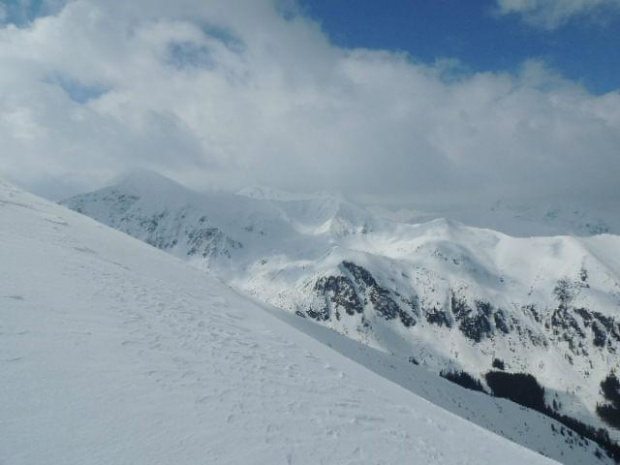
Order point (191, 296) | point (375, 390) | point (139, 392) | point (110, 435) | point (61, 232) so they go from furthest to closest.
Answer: point (61, 232)
point (191, 296)
point (375, 390)
point (139, 392)
point (110, 435)

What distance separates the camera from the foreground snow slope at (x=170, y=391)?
8023 millimetres

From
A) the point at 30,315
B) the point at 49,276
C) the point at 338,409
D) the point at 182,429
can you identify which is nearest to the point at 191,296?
the point at 49,276

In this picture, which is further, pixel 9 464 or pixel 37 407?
pixel 37 407

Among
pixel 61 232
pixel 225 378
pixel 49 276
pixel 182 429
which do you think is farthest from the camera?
pixel 61 232

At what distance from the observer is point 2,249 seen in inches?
693

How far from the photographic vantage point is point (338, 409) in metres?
11.9

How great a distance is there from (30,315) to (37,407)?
4.90 metres

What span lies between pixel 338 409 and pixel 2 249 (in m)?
14.9

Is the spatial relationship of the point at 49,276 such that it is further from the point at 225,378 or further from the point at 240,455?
the point at 240,455

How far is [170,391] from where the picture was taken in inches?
402

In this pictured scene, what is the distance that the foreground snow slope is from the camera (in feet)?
26.3

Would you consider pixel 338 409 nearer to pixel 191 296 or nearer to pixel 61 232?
pixel 191 296

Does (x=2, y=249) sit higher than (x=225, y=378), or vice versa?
(x=2, y=249)

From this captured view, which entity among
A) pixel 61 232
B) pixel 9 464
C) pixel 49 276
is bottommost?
pixel 9 464
